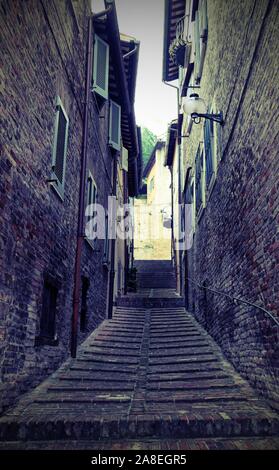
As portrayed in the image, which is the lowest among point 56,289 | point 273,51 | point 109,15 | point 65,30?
point 56,289

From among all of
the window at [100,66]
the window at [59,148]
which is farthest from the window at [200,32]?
the window at [59,148]

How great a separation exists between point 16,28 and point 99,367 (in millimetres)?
5262

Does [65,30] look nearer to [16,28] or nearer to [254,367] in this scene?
[16,28]

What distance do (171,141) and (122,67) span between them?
897 cm

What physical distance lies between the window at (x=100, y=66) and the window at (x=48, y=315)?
17.3 feet

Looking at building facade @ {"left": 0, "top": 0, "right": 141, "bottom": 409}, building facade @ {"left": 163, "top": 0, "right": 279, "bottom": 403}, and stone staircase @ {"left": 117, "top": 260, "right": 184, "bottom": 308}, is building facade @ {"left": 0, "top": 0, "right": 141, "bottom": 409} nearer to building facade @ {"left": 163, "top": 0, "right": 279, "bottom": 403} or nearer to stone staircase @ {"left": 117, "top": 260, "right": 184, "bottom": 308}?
stone staircase @ {"left": 117, "top": 260, "right": 184, "bottom": 308}

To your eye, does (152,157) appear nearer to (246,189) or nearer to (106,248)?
(106,248)

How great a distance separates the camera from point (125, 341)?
849cm

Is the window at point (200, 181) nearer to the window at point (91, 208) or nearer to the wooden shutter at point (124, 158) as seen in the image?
the window at point (91, 208)

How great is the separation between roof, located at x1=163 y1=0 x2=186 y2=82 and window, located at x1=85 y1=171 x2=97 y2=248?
27.2ft

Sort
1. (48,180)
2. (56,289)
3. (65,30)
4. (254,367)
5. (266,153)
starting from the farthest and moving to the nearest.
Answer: (65,30) → (56,289) → (48,180) → (254,367) → (266,153)

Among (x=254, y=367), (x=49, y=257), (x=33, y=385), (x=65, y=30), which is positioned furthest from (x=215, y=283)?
(x=65, y=30)

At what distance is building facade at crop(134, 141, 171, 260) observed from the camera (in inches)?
1147
